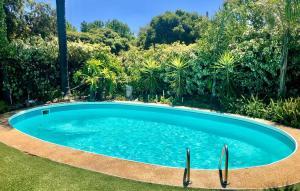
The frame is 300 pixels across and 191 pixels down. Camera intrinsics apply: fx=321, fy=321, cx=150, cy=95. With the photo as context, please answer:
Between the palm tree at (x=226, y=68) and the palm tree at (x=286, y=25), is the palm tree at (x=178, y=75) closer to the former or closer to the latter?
the palm tree at (x=226, y=68)

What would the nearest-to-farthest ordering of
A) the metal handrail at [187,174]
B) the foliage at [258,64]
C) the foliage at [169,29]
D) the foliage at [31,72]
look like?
the metal handrail at [187,174]
the foliage at [258,64]
the foliage at [31,72]
the foliage at [169,29]

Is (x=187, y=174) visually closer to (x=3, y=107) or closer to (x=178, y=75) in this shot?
Result: (x=178, y=75)

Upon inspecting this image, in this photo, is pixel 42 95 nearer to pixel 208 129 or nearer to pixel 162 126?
pixel 162 126

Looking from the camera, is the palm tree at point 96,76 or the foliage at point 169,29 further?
the foliage at point 169,29

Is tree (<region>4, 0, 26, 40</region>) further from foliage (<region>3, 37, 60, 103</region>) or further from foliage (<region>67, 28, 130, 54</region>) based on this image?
foliage (<region>67, 28, 130, 54</region>)

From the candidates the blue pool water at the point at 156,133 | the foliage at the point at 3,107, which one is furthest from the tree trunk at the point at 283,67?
the foliage at the point at 3,107

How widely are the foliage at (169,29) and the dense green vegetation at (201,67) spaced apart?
25.5m

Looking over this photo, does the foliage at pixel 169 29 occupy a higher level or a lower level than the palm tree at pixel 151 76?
higher

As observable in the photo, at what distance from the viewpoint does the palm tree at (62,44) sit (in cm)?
1555

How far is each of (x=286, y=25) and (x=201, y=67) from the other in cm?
421

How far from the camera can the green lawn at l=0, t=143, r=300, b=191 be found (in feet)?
18.9

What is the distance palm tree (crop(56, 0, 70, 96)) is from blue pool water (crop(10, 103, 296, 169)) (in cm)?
192

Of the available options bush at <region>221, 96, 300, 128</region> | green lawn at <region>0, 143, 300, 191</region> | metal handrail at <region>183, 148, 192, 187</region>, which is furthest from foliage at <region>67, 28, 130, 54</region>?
metal handrail at <region>183, 148, 192, 187</region>

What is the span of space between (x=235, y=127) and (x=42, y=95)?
8.91 metres
